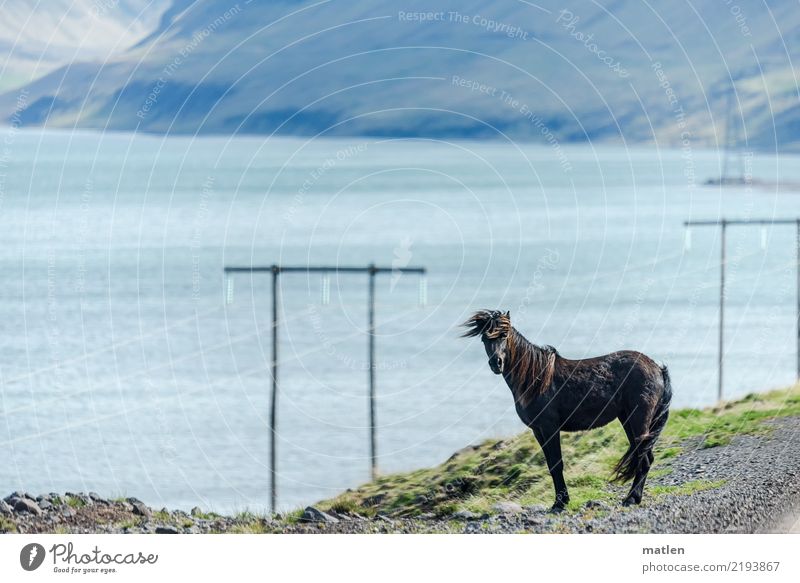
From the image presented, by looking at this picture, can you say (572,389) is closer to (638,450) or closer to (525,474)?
(638,450)

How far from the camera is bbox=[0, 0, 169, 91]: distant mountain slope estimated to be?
142 meters

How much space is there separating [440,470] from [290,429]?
27.5 metres

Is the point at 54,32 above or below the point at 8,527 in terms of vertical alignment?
above

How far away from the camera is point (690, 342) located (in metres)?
72.8

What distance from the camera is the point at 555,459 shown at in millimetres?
23141

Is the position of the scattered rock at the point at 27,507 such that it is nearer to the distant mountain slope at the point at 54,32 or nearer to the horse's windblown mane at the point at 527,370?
the horse's windblown mane at the point at 527,370

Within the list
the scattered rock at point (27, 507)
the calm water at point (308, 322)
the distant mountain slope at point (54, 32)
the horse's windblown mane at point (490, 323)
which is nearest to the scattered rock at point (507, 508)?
the horse's windblown mane at point (490, 323)

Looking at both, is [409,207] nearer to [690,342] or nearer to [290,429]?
[690,342]

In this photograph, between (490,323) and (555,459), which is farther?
(555,459)

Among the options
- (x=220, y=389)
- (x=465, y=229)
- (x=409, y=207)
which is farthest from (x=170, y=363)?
(x=409, y=207)

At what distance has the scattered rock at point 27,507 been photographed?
24.4 m

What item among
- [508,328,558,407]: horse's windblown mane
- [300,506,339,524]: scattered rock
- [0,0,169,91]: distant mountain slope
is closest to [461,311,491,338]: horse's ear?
[508,328,558,407]: horse's windblown mane

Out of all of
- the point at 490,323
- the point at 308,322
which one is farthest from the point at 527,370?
the point at 308,322

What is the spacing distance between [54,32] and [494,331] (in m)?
134
